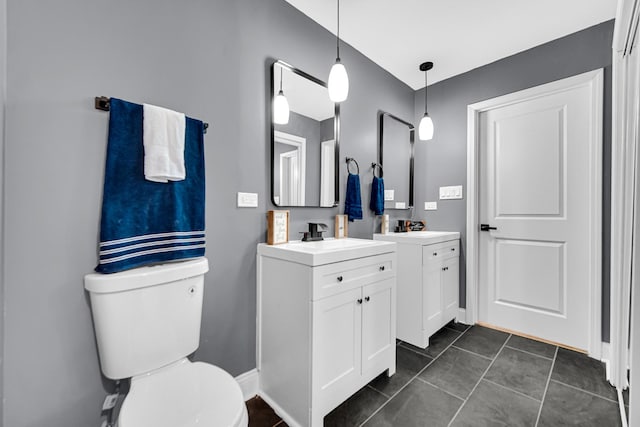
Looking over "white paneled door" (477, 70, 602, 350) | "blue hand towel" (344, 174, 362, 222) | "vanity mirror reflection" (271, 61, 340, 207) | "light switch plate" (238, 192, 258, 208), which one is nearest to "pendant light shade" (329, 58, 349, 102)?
"vanity mirror reflection" (271, 61, 340, 207)

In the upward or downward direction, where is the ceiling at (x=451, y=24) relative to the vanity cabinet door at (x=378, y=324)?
upward

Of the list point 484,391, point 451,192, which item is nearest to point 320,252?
point 484,391

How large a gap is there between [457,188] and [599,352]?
1.59 meters

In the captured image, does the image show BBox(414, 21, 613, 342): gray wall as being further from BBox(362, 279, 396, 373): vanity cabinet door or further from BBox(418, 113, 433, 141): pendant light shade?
BBox(362, 279, 396, 373): vanity cabinet door

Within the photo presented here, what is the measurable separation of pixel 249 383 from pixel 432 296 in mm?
1517

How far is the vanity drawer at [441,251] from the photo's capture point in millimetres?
2092

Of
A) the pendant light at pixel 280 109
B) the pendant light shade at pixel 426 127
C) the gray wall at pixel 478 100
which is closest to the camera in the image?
the pendant light at pixel 280 109

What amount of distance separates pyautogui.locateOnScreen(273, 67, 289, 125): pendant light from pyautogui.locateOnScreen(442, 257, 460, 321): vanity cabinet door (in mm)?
1818

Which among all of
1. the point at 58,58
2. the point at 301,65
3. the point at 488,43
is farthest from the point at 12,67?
the point at 488,43

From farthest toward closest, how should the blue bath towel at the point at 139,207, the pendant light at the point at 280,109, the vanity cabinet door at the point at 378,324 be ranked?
the pendant light at the point at 280,109 < the vanity cabinet door at the point at 378,324 < the blue bath towel at the point at 139,207

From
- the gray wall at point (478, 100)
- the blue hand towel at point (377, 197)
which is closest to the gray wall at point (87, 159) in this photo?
Result: the blue hand towel at point (377, 197)

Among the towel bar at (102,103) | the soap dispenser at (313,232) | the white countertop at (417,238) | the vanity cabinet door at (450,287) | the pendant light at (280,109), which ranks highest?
the pendant light at (280,109)

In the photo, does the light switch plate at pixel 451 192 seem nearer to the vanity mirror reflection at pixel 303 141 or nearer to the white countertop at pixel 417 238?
the white countertop at pixel 417 238

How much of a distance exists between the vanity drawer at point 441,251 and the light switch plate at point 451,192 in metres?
0.45
